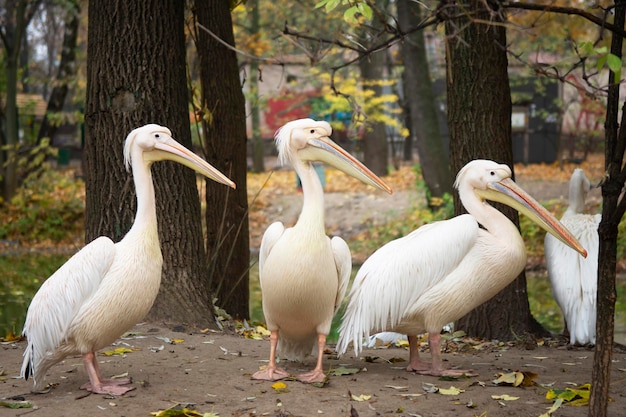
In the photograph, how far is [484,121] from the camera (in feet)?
20.2

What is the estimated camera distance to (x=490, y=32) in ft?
19.9

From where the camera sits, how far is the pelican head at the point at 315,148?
15.0 feet

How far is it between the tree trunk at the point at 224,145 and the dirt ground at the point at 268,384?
1.87 metres

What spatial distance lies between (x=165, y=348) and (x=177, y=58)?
2.09 metres

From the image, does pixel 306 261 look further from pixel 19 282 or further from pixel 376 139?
pixel 376 139

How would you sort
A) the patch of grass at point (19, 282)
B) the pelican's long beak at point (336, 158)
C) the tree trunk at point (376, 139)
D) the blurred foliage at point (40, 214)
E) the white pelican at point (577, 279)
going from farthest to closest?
1. the tree trunk at point (376, 139)
2. the blurred foliage at point (40, 214)
3. the patch of grass at point (19, 282)
4. the white pelican at point (577, 279)
5. the pelican's long beak at point (336, 158)

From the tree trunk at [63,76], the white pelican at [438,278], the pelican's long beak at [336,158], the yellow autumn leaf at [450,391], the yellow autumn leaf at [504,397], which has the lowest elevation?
the yellow autumn leaf at [450,391]

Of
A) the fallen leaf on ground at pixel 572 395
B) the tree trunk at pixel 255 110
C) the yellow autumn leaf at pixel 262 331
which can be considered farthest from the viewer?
the tree trunk at pixel 255 110

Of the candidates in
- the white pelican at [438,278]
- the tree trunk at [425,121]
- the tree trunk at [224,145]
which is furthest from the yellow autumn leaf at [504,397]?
the tree trunk at [425,121]

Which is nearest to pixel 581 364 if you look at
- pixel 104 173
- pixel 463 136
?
pixel 463 136

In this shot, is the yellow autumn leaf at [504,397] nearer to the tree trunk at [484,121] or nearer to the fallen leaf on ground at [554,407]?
the fallen leaf on ground at [554,407]

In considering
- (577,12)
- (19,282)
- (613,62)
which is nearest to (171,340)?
(577,12)

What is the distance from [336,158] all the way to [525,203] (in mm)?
1161

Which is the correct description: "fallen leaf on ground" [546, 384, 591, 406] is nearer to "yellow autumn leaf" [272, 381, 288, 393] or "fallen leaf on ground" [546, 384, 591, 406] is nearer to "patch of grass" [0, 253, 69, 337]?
"yellow autumn leaf" [272, 381, 288, 393]
